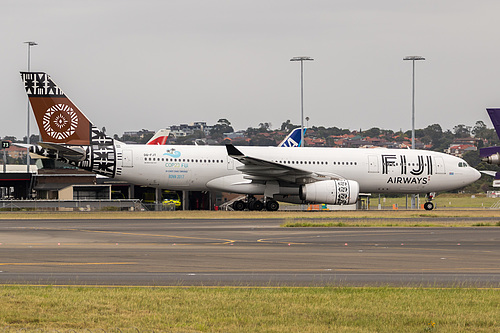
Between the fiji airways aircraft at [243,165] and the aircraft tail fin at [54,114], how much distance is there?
0.06 metres

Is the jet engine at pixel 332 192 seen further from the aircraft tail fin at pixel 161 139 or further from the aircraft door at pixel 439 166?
the aircraft tail fin at pixel 161 139

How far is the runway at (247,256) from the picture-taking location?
595 inches

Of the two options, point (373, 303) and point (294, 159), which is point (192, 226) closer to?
point (294, 159)

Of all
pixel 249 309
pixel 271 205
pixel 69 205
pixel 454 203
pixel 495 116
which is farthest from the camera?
pixel 454 203

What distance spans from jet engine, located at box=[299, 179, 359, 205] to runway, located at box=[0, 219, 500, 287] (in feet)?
39.4

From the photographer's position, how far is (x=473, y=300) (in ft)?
40.0

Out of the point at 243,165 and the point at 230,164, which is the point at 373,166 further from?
the point at 230,164

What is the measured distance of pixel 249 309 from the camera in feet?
36.9

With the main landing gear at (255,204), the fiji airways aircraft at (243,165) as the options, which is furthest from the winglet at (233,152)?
the main landing gear at (255,204)

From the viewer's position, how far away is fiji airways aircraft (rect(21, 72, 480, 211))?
4184 centimetres

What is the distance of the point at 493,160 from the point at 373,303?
22738 mm

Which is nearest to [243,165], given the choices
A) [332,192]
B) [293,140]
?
[332,192]

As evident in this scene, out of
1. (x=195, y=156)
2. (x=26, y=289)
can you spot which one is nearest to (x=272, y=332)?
(x=26, y=289)

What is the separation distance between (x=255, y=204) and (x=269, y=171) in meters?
3.66
